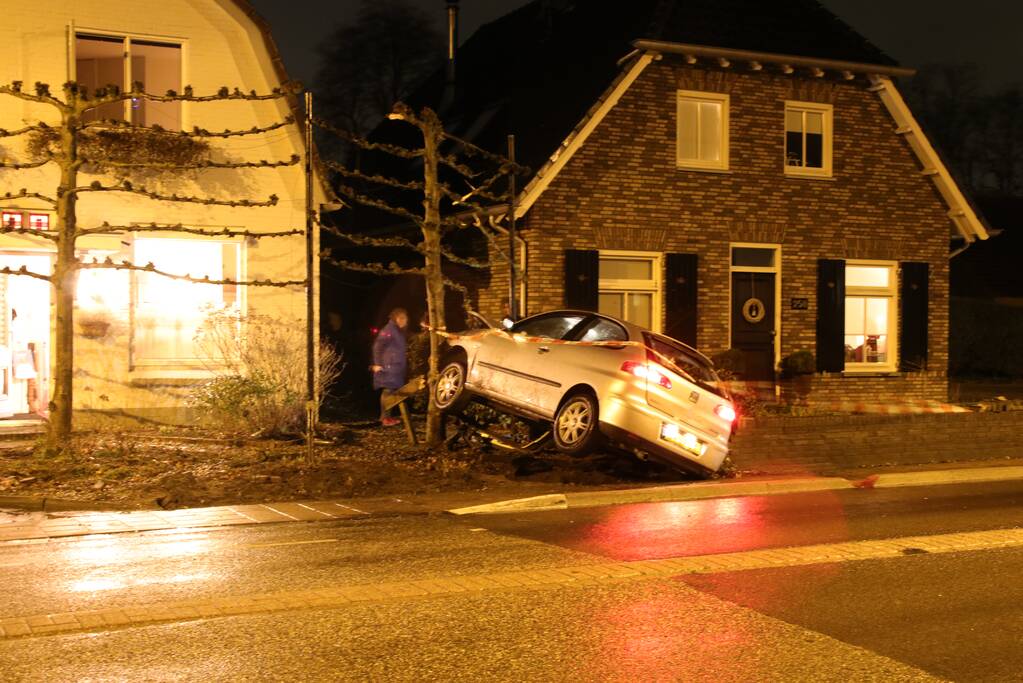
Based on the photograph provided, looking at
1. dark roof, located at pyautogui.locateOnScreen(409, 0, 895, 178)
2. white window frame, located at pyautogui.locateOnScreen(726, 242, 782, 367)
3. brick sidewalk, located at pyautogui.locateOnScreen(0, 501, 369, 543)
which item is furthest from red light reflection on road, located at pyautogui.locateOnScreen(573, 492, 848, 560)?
dark roof, located at pyautogui.locateOnScreen(409, 0, 895, 178)

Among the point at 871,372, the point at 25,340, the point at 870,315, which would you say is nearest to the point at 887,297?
the point at 870,315

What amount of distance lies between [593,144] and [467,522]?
10069 millimetres

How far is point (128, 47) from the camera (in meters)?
17.0

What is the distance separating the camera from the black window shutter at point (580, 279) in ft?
64.0

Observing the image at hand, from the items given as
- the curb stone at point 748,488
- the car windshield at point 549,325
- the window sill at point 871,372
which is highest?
the car windshield at point 549,325

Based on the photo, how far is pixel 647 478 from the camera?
1418 centimetres

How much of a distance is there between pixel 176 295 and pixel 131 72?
3.22m

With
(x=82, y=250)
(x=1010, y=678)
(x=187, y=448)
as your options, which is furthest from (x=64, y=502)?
(x=1010, y=678)

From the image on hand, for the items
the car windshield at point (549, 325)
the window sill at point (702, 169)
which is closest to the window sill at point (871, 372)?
the window sill at point (702, 169)

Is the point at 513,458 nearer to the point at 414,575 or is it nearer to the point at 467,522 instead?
the point at 467,522

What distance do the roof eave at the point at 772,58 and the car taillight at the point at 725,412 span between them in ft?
26.9

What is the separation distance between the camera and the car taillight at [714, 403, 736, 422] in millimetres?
13359

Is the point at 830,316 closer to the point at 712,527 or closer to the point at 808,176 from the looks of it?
the point at 808,176

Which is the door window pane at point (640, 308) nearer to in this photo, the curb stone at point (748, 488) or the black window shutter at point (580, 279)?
the black window shutter at point (580, 279)
